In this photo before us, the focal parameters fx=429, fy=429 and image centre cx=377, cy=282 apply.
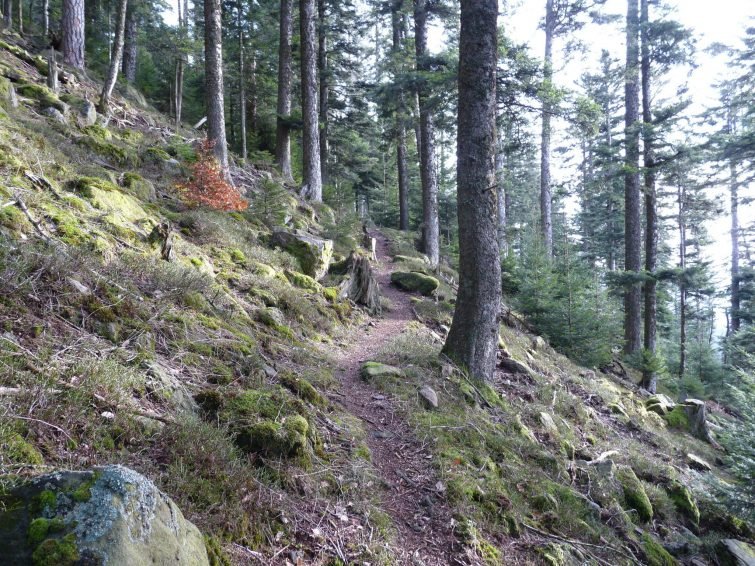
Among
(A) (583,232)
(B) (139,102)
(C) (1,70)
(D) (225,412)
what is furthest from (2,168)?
(A) (583,232)

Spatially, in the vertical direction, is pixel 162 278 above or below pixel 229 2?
below

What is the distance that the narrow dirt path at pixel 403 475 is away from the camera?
3318mm

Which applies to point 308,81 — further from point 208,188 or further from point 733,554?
point 733,554

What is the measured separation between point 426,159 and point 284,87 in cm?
669

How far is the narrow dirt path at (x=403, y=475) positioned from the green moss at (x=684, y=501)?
172 inches

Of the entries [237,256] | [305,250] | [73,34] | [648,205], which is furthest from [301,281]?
[648,205]

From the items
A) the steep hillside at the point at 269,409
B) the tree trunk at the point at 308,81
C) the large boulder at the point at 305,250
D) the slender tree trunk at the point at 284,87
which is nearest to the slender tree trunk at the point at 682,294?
the steep hillside at the point at 269,409

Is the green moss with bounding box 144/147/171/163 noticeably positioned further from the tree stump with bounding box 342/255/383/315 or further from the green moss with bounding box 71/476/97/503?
the green moss with bounding box 71/476/97/503

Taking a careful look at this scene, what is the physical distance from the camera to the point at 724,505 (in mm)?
6020

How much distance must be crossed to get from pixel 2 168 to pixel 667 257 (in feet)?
132

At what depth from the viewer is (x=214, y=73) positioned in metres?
11.6

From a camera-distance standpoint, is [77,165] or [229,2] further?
[229,2]

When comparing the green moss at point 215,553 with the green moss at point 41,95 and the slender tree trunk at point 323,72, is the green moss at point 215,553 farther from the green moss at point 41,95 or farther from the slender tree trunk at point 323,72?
the slender tree trunk at point 323,72

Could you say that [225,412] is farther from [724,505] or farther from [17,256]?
[724,505]
